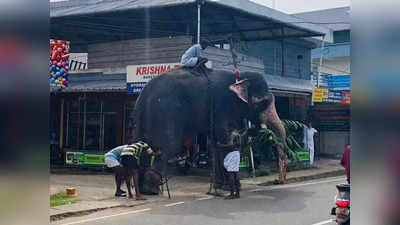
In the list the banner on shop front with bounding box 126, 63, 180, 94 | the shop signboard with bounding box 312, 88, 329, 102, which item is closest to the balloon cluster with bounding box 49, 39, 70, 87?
the banner on shop front with bounding box 126, 63, 180, 94

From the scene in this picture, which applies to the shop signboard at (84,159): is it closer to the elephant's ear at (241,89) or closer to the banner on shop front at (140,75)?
the banner on shop front at (140,75)

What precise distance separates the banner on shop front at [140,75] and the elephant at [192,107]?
6.84 feet

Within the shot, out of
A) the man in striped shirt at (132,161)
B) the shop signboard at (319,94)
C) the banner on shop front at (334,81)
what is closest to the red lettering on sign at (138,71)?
the man in striped shirt at (132,161)

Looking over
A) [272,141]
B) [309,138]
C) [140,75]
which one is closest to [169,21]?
[140,75]

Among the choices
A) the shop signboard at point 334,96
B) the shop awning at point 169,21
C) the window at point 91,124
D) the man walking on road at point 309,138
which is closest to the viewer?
the shop awning at point 169,21

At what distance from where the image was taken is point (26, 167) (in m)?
1.87

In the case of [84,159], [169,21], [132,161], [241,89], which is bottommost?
[84,159]

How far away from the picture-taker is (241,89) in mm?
11641

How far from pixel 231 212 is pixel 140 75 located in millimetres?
6352

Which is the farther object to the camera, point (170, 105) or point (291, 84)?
point (291, 84)

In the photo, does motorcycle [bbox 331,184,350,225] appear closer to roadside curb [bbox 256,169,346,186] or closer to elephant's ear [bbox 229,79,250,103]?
elephant's ear [bbox 229,79,250,103]

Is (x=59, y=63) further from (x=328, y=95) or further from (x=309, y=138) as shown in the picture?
(x=328, y=95)

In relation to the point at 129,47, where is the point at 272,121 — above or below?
below

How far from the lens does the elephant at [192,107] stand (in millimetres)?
11195
